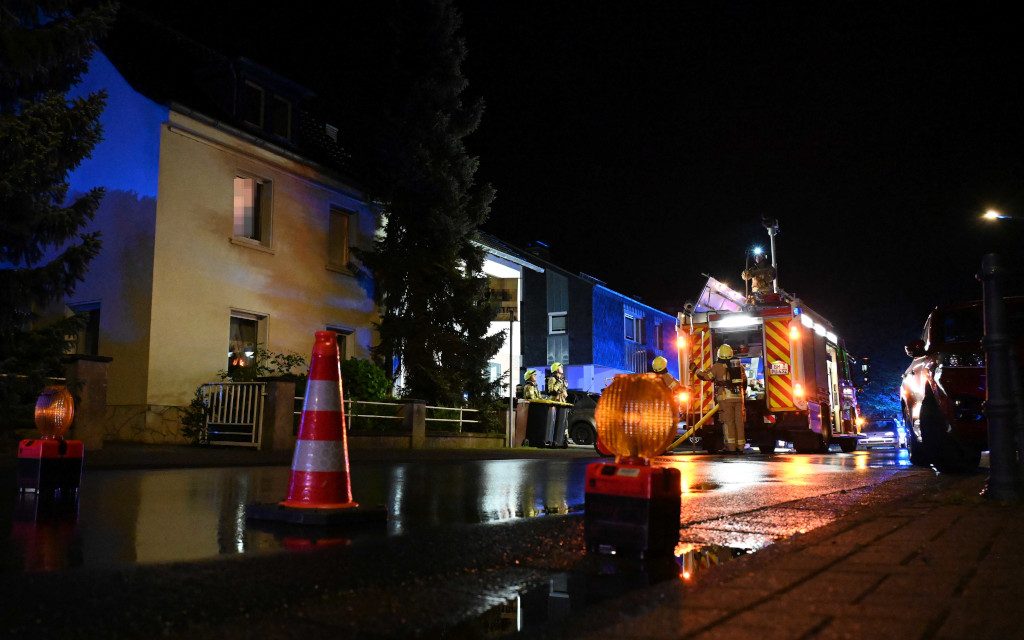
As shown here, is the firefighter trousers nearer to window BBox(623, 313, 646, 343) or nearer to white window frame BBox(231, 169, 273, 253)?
white window frame BBox(231, 169, 273, 253)

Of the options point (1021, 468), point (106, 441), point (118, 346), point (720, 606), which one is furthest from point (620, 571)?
point (118, 346)

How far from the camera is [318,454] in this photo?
487cm

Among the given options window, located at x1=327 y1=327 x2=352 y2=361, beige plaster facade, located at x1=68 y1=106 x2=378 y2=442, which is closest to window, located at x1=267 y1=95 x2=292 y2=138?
beige plaster facade, located at x1=68 y1=106 x2=378 y2=442

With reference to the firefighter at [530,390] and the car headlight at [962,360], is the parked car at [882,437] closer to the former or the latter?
the firefighter at [530,390]

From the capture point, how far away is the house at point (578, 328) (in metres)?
38.4

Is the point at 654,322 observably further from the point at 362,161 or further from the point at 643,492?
the point at 643,492

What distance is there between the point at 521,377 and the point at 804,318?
856 inches

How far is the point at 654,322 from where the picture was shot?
4497 centimetres

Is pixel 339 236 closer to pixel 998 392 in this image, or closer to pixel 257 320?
pixel 257 320

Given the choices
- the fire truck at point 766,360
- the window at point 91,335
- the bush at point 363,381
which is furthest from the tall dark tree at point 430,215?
the window at point 91,335

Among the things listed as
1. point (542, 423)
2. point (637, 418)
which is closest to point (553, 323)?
point (542, 423)

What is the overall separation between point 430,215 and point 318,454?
603 inches

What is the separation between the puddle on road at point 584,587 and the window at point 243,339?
46.9ft

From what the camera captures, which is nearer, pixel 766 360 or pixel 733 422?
pixel 733 422
